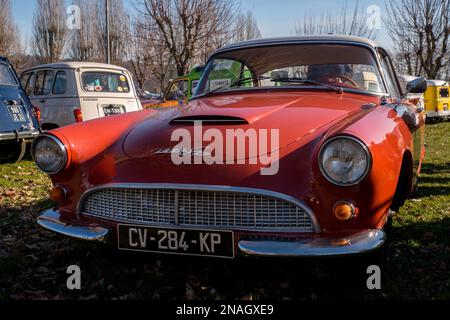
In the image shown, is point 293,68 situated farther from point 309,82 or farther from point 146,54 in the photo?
point 146,54

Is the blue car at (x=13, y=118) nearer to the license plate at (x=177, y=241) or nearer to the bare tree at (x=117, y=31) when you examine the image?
the license plate at (x=177, y=241)

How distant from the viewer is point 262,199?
7.67 feet

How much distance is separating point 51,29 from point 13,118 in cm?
2575

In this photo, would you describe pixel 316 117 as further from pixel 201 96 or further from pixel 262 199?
pixel 201 96

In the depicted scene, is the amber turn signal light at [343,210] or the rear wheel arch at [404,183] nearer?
the amber turn signal light at [343,210]

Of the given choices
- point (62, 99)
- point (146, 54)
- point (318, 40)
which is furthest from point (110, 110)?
point (146, 54)

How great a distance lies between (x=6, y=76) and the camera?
7641 mm

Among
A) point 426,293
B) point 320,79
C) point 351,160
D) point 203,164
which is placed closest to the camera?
point 351,160

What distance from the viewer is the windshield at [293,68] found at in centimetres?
356

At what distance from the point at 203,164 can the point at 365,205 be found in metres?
0.86

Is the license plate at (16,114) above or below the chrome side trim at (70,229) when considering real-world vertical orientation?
above

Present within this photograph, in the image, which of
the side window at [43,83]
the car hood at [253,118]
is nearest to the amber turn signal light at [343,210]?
the car hood at [253,118]

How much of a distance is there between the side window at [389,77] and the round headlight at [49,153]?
→ 97.0 inches
